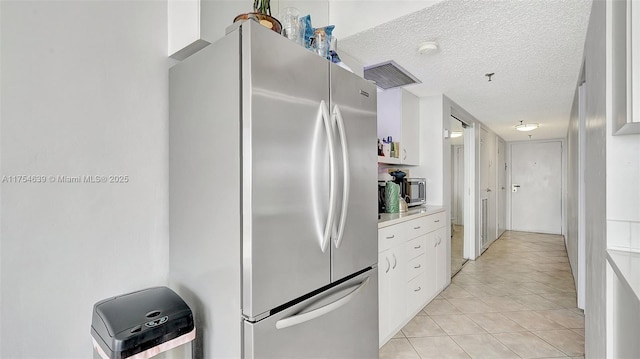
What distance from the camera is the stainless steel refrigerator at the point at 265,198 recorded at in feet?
3.42

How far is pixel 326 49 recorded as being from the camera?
4.84 feet

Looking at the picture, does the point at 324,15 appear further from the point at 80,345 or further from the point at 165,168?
the point at 80,345

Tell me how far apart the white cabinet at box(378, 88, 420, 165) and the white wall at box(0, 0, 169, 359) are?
7.23ft

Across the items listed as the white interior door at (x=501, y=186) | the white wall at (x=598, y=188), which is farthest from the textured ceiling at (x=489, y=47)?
the white interior door at (x=501, y=186)

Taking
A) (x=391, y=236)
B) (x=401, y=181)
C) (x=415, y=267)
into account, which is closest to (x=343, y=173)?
(x=391, y=236)

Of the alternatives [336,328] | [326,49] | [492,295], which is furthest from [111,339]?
[492,295]

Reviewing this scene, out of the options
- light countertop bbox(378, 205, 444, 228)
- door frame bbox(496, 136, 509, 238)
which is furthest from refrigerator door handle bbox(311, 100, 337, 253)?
door frame bbox(496, 136, 509, 238)

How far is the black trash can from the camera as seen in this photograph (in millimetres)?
975

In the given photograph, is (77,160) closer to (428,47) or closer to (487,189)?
(428,47)

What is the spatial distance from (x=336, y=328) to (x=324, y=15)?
6.77ft

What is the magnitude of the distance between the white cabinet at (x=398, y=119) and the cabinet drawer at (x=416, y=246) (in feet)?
2.62

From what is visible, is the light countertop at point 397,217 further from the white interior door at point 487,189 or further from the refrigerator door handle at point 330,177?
the white interior door at point 487,189

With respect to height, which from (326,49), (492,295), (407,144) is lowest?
(492,295)

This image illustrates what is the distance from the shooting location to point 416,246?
8.29 feet
